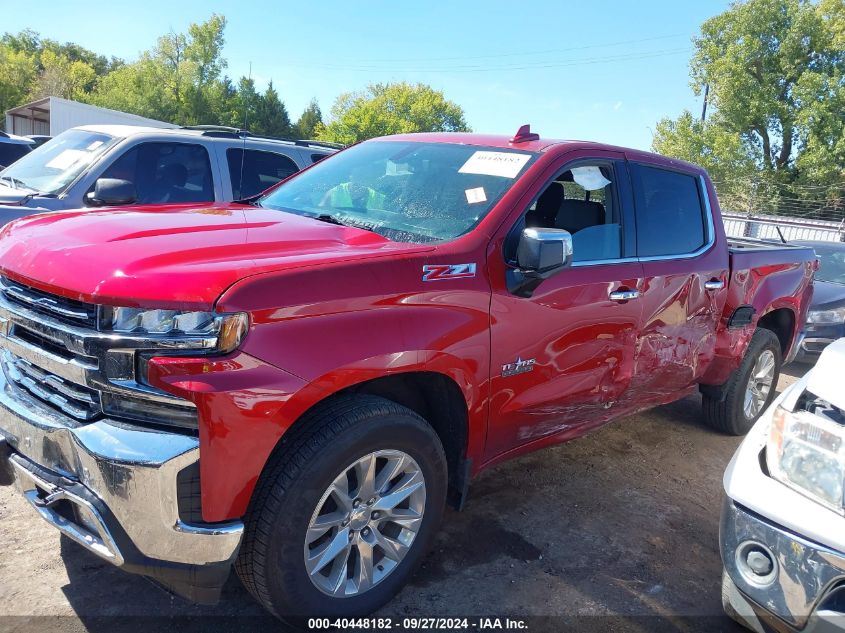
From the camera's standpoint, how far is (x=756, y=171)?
120ft

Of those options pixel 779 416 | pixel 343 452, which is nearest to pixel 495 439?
pixel 343 452

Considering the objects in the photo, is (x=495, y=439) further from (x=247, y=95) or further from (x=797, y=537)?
(x=247, y=95)

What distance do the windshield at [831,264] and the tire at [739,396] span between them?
161 inches

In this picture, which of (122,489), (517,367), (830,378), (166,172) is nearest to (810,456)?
(830,378)

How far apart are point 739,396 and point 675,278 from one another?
1726 mm

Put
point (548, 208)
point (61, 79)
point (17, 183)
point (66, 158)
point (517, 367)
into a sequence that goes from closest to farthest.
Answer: point (517, 367) → point (548, 208) → point (17, 183) → point (66, 158) → point (61, 79)

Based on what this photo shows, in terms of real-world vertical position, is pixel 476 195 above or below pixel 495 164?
below

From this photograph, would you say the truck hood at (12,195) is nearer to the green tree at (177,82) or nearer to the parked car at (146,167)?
the parked car at (146,167)

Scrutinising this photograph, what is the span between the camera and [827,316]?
771 cm

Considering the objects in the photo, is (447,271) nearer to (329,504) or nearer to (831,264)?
(329,504)

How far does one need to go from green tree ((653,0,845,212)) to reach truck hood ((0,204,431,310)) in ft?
121

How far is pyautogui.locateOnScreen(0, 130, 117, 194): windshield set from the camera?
543 centimetres

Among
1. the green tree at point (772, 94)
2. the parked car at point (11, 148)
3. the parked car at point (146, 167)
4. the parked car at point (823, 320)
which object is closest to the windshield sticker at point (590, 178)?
the parked car at point (146, 167)

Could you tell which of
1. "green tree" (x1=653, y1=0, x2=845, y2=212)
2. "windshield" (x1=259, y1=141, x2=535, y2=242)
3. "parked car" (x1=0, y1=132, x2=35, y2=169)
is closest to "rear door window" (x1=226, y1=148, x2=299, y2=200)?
"windshield" (x1=259, y1=141, x2=535, y2=242)
